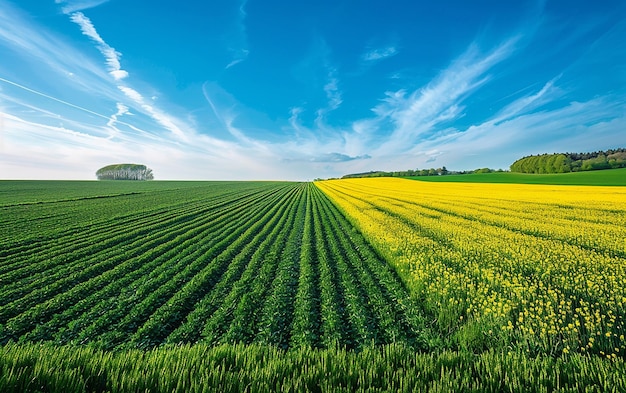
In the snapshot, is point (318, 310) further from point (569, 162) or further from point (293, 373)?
point (569, 162)

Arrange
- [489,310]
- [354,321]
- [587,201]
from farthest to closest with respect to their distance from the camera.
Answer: [587,201]
[354,321]
[489,310]

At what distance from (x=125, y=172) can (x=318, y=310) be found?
17560cm

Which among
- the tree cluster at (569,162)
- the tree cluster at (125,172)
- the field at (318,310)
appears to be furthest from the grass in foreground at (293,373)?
the tree cluster at (125,172)

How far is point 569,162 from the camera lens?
81.6m

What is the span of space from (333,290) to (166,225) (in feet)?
60.5

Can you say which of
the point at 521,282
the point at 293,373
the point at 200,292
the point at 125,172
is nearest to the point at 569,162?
the point at 521,282

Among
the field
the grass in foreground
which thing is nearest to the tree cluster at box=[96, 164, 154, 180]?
the field

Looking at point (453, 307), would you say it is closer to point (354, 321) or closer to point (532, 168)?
point (354, 321)

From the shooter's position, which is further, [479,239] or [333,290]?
[479,239]

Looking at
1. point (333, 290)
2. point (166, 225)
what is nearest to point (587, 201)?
point (333, 290)

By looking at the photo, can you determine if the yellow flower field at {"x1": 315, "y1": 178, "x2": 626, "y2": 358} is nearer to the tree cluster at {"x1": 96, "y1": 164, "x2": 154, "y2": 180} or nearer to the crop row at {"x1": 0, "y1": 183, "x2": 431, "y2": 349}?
the crop row at {"x1": 0, "y1": 183, "x2": 431, "y2": 349}

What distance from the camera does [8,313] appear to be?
8062 millimetres

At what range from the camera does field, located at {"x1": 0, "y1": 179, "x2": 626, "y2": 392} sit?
322 cm

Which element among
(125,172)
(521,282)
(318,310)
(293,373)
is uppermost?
(125,172)
